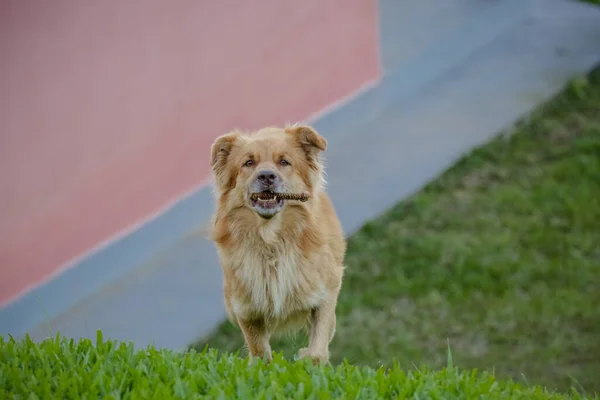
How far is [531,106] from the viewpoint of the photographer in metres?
12.0

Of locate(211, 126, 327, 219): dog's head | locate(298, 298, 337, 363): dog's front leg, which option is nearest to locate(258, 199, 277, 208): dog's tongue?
locate(211, 126, 327, 219): dog's head

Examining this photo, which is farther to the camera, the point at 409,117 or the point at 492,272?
the point at 409,117

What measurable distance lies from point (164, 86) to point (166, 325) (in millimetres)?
2083

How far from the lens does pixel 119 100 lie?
29.6ft

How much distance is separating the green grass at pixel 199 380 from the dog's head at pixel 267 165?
77 centimetres

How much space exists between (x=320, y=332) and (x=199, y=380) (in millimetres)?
826

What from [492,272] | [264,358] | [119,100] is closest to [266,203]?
[264,358]

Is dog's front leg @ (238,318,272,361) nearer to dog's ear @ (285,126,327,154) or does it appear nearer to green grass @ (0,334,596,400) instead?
green grass @ (0,334,596,400)

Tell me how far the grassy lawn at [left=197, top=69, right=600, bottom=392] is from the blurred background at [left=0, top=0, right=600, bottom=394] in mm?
20

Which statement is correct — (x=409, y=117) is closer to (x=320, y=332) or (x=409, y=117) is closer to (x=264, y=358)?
(x=320, y=332)

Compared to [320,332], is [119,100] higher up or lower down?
higher up

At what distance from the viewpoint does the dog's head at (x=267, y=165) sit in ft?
16.8

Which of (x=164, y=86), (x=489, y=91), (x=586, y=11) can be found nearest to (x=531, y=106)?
(x=489, y=91)

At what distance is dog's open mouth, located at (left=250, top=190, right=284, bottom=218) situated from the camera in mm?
5117
